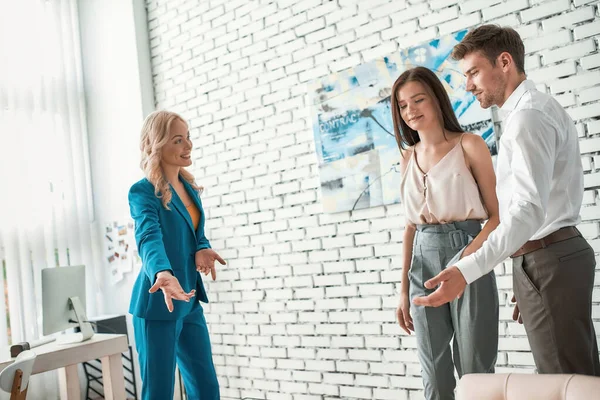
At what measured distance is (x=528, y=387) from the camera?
1.44 metres

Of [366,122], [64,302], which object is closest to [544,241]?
[366,122]

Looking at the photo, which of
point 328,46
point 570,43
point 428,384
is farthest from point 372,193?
point 428,384

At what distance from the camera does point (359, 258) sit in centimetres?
369

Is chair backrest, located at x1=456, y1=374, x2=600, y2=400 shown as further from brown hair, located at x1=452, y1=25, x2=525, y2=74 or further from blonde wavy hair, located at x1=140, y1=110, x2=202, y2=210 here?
blonde wavy hair, located at x1=140, y1=110, x2=202, y2=210

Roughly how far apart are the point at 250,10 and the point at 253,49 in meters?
0.30

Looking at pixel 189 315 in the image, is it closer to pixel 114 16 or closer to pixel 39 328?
pixel 39 328

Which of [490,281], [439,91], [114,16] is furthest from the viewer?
[114,16]

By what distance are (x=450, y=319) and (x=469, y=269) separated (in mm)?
559

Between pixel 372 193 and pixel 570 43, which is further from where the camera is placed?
pixel 372 193

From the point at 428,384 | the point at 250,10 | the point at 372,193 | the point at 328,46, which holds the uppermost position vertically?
the point at 250,10

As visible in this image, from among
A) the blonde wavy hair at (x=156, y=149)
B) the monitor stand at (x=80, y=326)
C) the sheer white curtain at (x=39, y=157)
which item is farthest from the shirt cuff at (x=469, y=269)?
the sheer white curtain at (x=39, y=157)

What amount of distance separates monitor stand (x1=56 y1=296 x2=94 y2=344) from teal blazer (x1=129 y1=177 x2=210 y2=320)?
1.08 m

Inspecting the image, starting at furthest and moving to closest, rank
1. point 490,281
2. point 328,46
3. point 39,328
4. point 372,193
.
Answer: point 39,328 → point 328,46 → point 372,193 → point 490,281

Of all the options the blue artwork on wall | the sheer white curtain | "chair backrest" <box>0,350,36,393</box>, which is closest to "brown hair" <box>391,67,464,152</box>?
the blue artwork on wall
